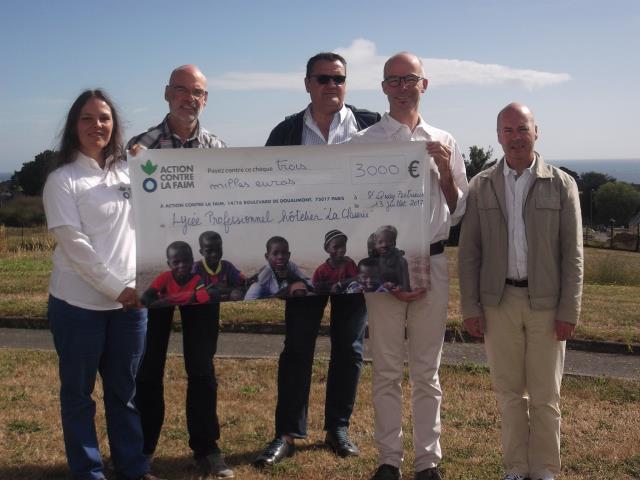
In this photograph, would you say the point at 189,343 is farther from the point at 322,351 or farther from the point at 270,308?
the point at 270,308

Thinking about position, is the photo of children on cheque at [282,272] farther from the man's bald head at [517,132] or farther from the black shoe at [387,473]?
the black shoe at [387,473]

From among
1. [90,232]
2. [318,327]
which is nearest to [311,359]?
[318,327]

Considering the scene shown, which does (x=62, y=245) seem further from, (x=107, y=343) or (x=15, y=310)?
(x=15, y=310)

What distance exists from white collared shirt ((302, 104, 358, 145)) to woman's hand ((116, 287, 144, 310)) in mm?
1641

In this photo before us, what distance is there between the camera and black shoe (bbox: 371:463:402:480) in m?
4.95

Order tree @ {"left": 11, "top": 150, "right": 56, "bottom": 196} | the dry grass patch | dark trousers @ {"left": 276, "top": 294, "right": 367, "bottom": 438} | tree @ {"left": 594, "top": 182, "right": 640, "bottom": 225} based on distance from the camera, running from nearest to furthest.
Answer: the dry grass patch < dark trousers @ {"left": 276, "top": 294, "right": 367, "bottom": 438} < tree @ {"left": 11, "top": 150, "right": 56, "bottom": 196} < tree @ {"left": 594, "top": 182, "right": 640, "bottom": 225}

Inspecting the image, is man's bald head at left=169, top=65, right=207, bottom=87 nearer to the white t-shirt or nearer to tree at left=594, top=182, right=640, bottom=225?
the white t-shirt

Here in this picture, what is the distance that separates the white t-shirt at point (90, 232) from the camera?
435cm

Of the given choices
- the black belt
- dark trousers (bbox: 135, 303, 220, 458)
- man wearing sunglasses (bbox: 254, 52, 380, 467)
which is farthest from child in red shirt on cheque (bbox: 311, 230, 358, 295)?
dark trousers (bbox: 135, 303, 220, 458)

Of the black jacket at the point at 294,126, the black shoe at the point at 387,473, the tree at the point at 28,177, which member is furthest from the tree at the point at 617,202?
the black shoe at the point at 387,473

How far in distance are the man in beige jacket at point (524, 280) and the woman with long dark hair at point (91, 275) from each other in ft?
6.82

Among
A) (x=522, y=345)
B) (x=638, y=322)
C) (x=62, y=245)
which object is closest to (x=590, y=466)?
(x=522, y=345)

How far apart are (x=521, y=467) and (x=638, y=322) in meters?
5.92

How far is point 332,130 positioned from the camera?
17.7 ft
